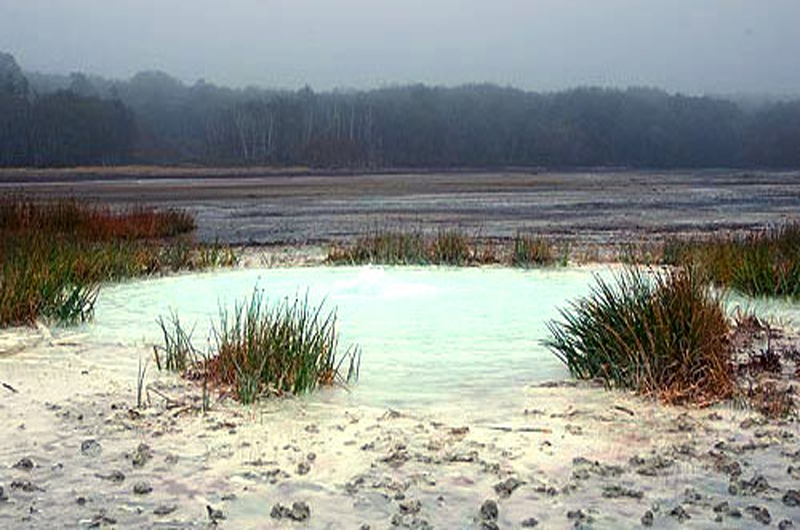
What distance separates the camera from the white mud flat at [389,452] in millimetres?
4758

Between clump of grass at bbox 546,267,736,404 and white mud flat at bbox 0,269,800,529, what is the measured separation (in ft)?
0.85

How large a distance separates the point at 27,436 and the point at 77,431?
30 cm

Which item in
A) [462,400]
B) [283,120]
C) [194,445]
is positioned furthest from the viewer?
[283,120]

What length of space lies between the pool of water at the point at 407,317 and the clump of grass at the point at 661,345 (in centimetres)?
48

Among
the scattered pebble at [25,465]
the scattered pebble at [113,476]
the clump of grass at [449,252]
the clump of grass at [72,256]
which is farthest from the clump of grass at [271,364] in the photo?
the clump of grass at [449,252]

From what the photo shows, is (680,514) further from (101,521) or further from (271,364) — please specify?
(271,364)

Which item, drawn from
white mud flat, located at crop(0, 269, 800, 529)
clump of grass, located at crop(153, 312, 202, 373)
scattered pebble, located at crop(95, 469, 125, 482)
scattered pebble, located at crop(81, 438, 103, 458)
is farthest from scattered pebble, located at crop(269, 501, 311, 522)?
clump of grass, located at crop(153, 312, 202, 373)

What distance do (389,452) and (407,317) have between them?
17.6 feet

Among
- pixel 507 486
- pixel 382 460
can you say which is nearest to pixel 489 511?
pixel 507 486

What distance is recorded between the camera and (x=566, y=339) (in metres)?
8.16

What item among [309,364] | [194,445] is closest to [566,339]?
[309,364]

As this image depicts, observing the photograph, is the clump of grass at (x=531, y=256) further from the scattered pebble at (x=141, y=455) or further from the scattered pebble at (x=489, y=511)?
the scattered pebble at (x=489, y=511)

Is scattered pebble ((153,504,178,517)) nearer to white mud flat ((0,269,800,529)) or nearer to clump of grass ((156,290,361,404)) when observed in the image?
white mud flat ((0,269,800,529))

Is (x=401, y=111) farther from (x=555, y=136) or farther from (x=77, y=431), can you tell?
(x=77, y=431)
